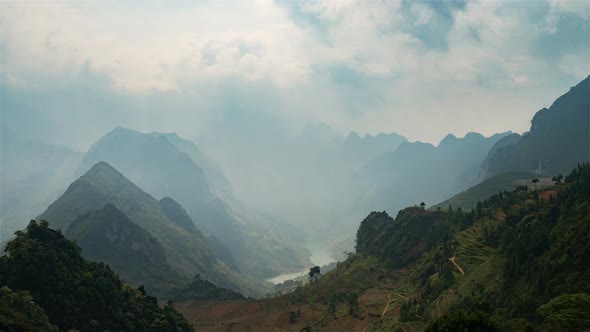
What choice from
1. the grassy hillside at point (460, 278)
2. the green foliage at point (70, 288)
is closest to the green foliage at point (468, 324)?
the grassy hillside at point (460, 278)

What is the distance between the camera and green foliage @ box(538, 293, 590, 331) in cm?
5247

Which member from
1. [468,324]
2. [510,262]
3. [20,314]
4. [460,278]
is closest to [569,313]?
[468,324]

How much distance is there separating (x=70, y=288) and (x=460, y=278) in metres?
84.7

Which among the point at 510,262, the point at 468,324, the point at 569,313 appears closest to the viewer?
the point at 468,324

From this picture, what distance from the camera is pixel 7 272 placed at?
2864 inches

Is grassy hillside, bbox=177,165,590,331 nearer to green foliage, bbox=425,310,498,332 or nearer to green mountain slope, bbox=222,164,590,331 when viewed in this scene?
green foliage, bbox=425,310,498,332

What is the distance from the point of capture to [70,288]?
7688cm

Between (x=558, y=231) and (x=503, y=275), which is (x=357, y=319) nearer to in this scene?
(x=503, y=275)

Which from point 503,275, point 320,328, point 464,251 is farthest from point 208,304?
point 503,275

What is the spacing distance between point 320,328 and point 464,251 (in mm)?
45809

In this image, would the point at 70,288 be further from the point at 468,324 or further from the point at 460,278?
the point at 460,278

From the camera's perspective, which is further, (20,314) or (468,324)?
(20,314)

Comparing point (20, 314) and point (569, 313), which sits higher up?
point (20, 314)

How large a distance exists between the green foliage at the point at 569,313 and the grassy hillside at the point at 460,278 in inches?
4.7
